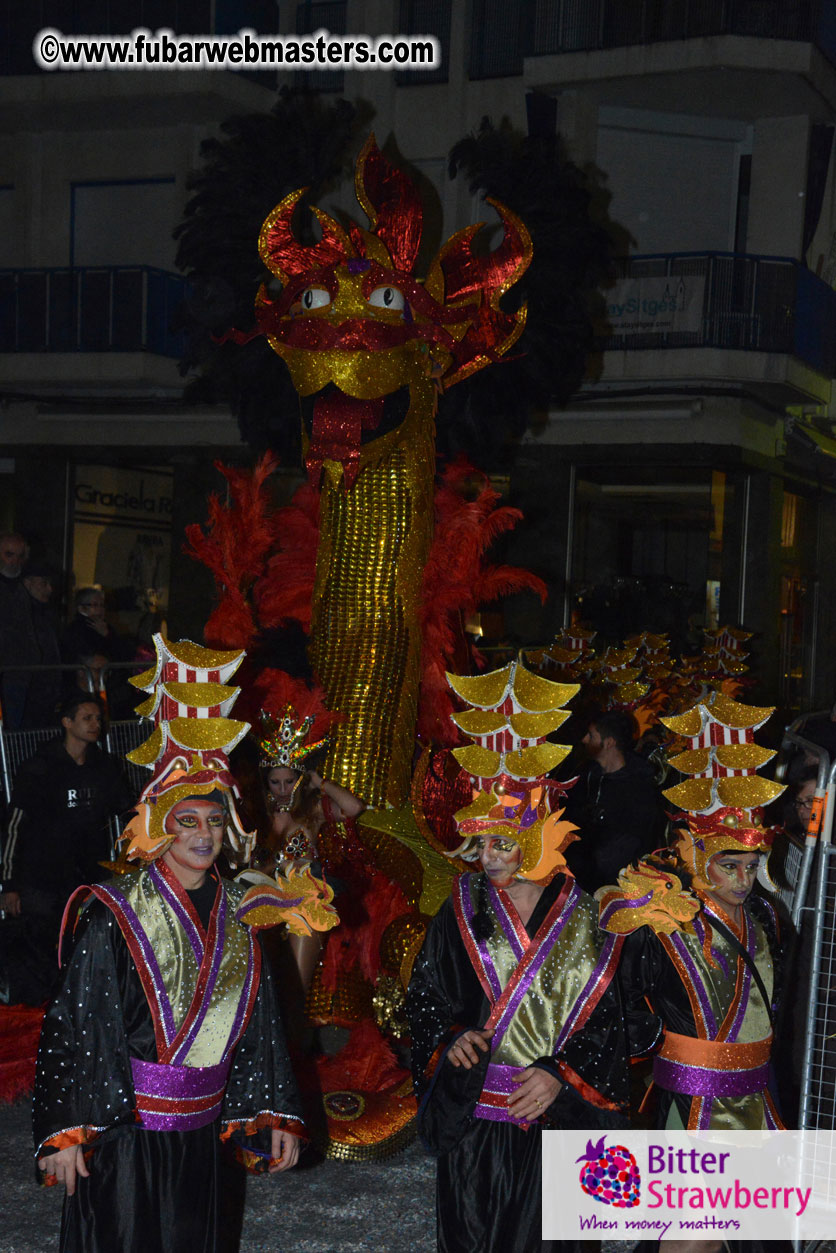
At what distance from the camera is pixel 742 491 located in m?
14.6

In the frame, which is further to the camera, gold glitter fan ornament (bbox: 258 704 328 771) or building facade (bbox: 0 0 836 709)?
building facade (bbox: 0 0 836 709)

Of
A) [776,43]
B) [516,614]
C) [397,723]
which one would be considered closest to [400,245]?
[397,723]

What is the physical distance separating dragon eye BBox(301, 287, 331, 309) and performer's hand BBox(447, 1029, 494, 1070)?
263 centimetres

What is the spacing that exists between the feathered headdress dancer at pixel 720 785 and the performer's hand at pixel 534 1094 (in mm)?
702

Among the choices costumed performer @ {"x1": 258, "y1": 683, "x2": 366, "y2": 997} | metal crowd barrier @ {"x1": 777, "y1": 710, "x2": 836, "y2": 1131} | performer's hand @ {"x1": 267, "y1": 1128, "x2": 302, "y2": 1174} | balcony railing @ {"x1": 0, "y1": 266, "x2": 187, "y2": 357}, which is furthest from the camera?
balcony railing @ {"x1": 0, "y1": 266, "x2": 187, "y2": 357}

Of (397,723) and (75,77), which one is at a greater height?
(75,77)

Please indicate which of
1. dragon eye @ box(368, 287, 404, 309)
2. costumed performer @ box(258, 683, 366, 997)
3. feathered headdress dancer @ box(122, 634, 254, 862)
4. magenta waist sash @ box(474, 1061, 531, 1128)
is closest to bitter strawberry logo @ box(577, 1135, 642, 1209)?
magenta waist sash @ box(474, 1061, 531, 1128)

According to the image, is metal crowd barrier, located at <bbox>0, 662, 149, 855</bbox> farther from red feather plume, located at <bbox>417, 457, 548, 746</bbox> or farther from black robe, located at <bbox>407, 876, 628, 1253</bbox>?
black robe, located at <bbox>407, 876, 628, 1253</bbox>

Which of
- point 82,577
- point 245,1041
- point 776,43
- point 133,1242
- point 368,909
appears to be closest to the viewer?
point 133,1242

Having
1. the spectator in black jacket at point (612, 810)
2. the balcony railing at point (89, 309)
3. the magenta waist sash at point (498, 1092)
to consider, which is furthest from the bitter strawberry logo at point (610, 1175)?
the balcony railing at point (89, 309)

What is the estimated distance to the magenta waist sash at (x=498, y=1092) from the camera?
329 cm

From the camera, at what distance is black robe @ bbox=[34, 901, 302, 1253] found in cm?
306

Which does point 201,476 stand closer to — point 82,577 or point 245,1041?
point 82,577

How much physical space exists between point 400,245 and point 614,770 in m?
2.43
